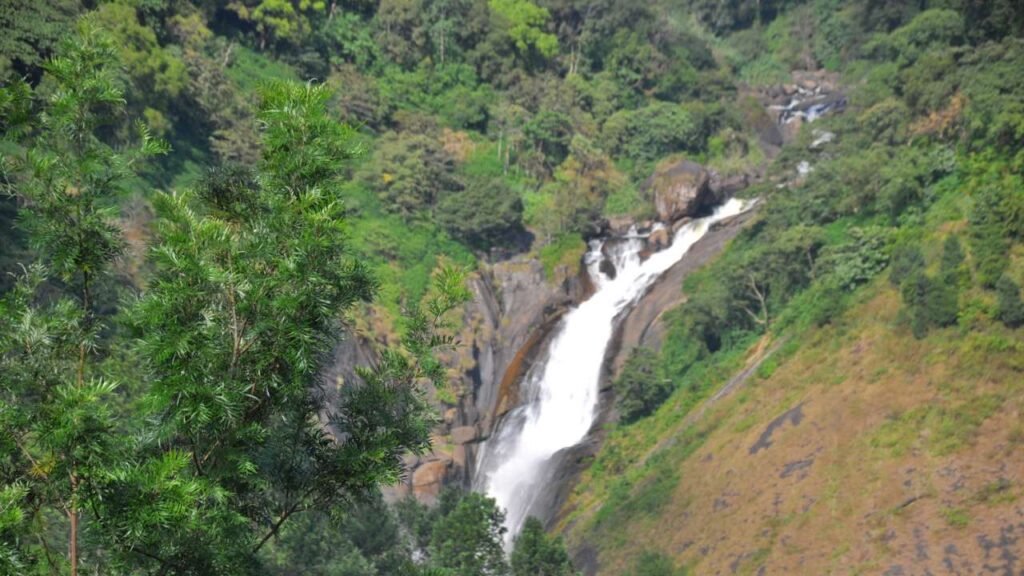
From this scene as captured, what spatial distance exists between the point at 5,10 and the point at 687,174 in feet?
122

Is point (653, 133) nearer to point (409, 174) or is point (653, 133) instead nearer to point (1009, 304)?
point (409, 174)

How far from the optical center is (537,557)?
27562 millimetres

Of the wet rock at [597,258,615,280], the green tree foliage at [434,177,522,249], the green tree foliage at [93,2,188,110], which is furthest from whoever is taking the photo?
the wet rock at [597,258,615,280]

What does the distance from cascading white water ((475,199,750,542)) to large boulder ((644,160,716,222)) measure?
12.9 ft

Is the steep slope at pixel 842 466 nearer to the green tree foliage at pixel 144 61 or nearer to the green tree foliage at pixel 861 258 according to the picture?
the green tree foliage at pixel 861 258

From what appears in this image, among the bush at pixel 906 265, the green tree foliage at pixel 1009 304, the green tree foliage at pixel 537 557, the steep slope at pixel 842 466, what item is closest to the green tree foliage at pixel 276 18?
the steep slope at pixel 842 466

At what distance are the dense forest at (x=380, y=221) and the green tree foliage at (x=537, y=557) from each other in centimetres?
9

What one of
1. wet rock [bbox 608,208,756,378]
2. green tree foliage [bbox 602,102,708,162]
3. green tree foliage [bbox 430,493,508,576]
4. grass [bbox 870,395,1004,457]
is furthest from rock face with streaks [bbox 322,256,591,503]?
grass [bbox 870,395,1004,457]

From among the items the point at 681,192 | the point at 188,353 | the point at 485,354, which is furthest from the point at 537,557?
the point at 681,192

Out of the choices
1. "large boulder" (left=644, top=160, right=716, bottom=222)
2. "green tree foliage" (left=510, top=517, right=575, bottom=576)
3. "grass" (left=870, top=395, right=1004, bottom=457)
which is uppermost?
"grass" (left=870, top=395, right=1004, bottom=457)

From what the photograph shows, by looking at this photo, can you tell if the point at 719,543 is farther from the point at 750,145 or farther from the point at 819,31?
the point at 819,31

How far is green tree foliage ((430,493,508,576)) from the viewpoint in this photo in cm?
2786

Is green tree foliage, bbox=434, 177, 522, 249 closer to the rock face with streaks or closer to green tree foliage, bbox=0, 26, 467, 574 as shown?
the rock face with streaks

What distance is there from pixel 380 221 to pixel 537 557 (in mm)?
29049
